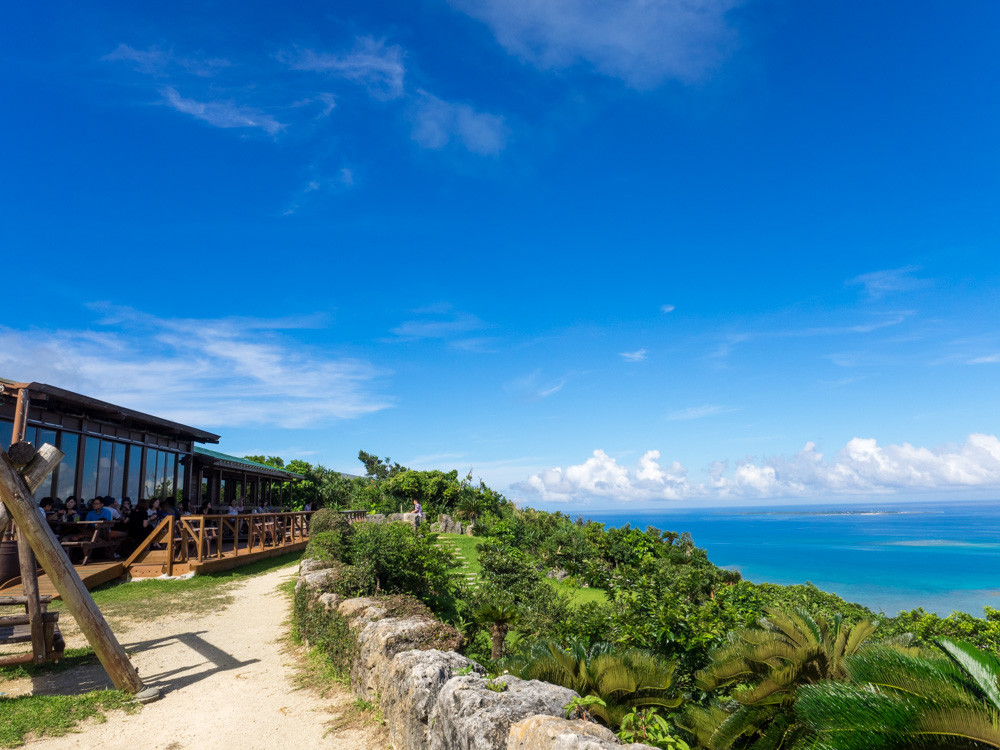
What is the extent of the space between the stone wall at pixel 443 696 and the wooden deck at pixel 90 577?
285 inches

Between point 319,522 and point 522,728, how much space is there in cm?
1467

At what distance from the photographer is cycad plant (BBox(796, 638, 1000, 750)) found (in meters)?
2.40

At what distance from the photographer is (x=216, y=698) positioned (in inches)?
244

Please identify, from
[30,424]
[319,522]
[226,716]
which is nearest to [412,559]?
[226,716]

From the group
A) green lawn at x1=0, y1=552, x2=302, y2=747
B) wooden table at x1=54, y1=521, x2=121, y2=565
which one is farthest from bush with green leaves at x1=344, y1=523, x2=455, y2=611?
wooden table at x1=54, y1=521, x2=121, y2=565

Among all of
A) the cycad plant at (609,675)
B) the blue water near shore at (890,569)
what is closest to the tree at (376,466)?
the blue water near shore at (890,569)

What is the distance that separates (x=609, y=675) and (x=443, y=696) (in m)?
1.26

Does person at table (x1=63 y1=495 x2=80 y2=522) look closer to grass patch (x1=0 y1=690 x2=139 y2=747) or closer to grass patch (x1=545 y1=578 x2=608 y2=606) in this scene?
grass patch (x1=0 y1=690 x2=139 y2=747)

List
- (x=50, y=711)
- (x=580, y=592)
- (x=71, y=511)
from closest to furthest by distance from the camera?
(x=50, y=711) < (x=71, y=511) < (x=580, y=592)

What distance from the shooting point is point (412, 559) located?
9891 mm

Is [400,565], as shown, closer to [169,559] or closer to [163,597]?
[163,597]

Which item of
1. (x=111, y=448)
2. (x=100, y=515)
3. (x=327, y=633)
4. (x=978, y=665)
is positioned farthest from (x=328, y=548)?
(x=978, y=665)

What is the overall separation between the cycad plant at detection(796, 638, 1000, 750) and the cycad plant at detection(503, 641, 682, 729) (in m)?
1.76

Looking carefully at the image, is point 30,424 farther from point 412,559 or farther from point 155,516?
point 412,559
